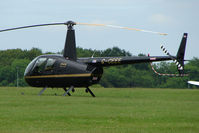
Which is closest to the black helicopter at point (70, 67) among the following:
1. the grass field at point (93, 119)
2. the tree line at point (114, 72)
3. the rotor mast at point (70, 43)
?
the rotor mast at point (70, 43)

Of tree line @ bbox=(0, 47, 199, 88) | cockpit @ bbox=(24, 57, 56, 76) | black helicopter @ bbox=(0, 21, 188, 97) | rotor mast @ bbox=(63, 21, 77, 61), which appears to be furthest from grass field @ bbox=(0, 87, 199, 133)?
tree line @ bbox=(0, 47, 199, 88)

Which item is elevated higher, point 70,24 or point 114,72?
point 70,24

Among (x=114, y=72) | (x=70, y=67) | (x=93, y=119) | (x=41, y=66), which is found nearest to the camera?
(x=93, y=119)

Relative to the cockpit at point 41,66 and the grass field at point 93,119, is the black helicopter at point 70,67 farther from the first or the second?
the grass field at point 93,119

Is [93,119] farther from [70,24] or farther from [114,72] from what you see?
[114,72]

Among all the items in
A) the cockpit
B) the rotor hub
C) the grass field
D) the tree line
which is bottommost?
the tree line

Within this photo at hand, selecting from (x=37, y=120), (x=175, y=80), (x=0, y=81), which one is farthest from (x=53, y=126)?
(x=175, y=80)

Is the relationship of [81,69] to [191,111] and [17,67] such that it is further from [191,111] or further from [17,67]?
[17,67]

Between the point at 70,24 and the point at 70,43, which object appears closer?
the point at 70,24

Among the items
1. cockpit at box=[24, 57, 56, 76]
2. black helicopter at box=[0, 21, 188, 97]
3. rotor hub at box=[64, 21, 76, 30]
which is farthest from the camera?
cockpit at box=[24, 57, 56, 76]

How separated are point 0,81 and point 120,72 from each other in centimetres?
2076

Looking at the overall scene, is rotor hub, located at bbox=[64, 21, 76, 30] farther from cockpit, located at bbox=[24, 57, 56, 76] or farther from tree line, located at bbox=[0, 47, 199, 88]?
tree line, located at bbox=[0, 47, 199, 88]

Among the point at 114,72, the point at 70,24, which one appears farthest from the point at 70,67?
the point at 114,72

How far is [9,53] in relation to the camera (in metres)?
75.7
